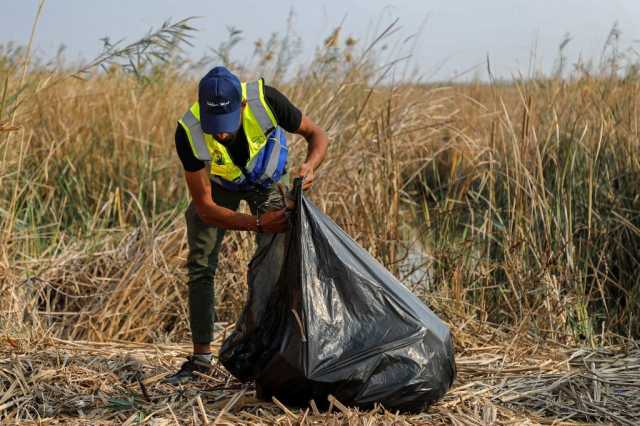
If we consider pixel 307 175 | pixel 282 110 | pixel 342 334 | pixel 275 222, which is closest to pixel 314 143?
pixel 282 110

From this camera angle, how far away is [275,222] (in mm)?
3068

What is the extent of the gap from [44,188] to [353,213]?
228 cm

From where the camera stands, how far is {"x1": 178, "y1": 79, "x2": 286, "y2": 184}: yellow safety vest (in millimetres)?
3158

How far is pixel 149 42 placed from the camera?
4027mm

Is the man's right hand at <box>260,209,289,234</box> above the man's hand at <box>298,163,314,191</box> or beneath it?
beneath

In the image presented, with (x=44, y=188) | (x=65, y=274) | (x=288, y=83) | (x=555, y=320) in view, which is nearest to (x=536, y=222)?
(x=555, y=320)

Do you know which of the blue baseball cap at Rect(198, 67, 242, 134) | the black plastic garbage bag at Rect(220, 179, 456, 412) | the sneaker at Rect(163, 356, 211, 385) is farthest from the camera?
the sneaker at Rect(163, 356, 211, 385)

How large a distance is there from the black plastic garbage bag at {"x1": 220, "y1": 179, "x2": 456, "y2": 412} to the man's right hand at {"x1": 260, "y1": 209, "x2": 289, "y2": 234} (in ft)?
0.14

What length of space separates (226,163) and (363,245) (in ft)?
4.89

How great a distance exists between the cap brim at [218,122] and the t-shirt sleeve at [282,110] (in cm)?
36

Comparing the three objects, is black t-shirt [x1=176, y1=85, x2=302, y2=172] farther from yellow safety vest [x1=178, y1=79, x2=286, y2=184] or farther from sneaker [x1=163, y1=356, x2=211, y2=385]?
sneaker [x1=163, y1=356, x2=211, y2=385]

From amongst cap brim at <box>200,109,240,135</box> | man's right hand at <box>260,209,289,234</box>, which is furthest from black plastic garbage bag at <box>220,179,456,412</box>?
cap brim at <box>200,109,240,135</box>

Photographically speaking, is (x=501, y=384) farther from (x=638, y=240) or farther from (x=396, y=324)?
(x=638, y=240)

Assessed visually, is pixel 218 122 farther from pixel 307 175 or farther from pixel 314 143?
pixel 314 143
